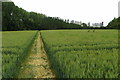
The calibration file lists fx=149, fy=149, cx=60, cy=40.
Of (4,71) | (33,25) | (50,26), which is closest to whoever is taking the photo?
(4,71)

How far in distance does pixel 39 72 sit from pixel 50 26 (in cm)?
8171

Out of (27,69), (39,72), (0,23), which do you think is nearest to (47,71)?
(39,72)

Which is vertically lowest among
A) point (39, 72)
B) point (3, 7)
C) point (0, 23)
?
point (39, 72)

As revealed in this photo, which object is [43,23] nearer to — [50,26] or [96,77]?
[50,26]

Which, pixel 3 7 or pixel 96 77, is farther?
pixel 3 7

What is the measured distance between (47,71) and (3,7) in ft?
204

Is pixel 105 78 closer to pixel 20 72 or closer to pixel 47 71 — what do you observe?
pixel 47 71

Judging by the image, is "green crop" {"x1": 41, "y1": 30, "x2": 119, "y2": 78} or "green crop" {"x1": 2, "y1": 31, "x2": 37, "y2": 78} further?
"green crop" {"x1": 2, "y1": 31, "x2": 37, "y2": 78}

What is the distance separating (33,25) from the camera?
3219 inches

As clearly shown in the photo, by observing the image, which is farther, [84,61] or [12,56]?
[12,56]

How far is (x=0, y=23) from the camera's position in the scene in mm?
58281

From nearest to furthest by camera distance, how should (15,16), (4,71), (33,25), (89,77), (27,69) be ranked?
1. (89,77)
2. (4,71)
3. (27,69)
4. (15,16)
5. (33,25)

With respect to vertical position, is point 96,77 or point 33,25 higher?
point 33,25

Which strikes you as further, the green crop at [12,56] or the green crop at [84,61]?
the green crop at [12,56]
